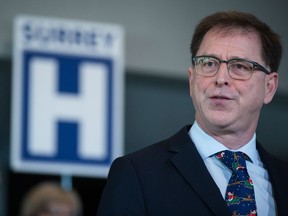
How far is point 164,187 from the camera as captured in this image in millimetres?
1688

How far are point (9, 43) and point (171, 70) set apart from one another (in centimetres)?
97

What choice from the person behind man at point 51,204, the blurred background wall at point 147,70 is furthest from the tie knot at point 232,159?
the blurred background wall at point 147,70

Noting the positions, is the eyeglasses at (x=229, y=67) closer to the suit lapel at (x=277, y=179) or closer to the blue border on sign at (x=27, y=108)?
the suit lapel at (x=277, y=179)

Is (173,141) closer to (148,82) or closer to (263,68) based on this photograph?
(263,68)

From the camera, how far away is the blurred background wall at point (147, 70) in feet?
15.1

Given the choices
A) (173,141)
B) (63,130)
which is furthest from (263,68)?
(63,130)

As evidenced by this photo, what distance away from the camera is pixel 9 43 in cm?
473

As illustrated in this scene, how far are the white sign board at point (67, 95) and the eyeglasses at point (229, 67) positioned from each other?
2.89 m

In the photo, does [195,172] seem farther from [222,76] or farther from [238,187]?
[222,76]

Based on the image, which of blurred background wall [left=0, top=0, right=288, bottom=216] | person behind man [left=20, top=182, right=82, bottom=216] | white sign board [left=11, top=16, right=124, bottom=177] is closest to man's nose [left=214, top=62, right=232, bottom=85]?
person behind man [left=20, top=182, right=82, bottom=216]

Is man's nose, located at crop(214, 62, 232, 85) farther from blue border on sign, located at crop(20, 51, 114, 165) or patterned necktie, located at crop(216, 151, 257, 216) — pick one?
blue border on sign, located at crop(20, 51, 114, 165)

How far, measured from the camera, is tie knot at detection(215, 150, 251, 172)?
5.84 ft

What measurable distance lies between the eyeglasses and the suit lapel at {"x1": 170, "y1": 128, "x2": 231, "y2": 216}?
15 centimetres

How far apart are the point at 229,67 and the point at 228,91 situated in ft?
0.18
